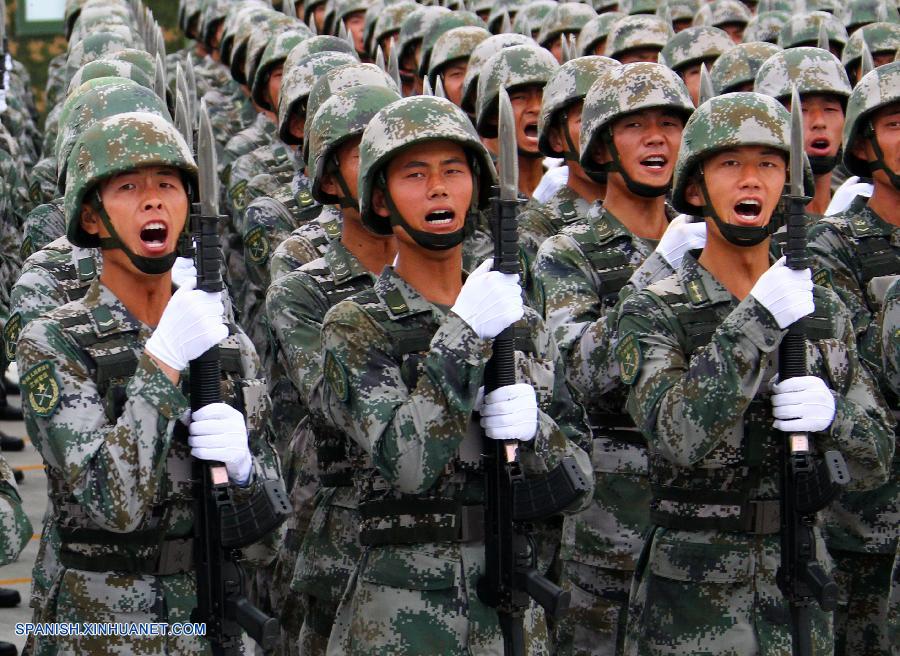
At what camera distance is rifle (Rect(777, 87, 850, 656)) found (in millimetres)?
5180

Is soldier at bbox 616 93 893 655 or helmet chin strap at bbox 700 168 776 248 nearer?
soldier at bbox 616 93 893 655

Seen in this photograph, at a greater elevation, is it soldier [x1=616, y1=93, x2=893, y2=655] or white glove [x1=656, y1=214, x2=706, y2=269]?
white glove [x1=656, y1=214, x2=706, y2=269]

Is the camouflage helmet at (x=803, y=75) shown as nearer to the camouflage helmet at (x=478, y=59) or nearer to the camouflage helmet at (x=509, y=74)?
the camouflage helmet at (x=509, y=74)

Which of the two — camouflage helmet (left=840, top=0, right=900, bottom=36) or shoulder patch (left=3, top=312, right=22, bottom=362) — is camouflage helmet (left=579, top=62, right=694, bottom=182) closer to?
shoulder patch (left=3, top=312, right=22, bottom=362)

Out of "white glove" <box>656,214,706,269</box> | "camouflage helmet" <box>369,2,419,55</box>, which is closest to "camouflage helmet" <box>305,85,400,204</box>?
"white glove" <box>656,214,706,269</box>

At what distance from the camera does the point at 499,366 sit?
4922 millimetres

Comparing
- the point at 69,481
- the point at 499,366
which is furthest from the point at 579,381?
the point at 69,481

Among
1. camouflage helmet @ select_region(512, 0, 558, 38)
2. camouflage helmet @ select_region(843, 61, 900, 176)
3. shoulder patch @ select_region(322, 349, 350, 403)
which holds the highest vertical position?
camouflage helmet @ select_region(512, 0, 558, 38)

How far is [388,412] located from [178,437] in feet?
1.93

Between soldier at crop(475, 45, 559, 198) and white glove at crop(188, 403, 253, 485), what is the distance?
4.21 meters

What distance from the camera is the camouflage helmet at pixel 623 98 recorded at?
7.17m

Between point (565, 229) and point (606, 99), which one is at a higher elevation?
point (606, 99)

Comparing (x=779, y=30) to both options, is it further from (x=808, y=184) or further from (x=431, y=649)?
(x=431, y=649)

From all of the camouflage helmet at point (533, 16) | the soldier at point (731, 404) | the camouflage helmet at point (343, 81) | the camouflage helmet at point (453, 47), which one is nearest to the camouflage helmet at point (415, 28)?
the camouflage helmet at point (533, 16)
